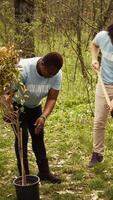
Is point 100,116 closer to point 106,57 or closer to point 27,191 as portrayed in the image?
point 106,57

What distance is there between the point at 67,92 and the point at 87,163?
15.6ft

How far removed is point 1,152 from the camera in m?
7.04

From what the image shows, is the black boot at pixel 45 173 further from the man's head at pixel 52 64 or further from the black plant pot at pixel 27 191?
the man's head at pixel 52 64

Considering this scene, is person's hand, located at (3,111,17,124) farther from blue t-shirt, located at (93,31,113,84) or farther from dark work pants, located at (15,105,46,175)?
blue t-shirt, located at (93,31,113,84)

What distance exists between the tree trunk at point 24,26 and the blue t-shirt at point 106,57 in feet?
16.2

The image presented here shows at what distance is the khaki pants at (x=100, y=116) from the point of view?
5758 millimetres

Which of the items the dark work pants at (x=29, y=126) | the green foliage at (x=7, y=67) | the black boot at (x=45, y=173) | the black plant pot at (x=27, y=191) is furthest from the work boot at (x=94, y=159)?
the green foliage at (x=7, y=67)

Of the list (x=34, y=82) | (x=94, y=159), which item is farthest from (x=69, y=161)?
(x=34, y=82)

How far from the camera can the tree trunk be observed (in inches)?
420

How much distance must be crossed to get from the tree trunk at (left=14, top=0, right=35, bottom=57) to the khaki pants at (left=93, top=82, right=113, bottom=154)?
4.90 metres

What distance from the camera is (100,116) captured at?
591cm

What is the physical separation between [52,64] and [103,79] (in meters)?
1.01

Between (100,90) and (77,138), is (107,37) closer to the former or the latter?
(100,90)

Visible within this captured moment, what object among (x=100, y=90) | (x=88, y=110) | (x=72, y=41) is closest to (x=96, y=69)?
(x=100, y=90)
